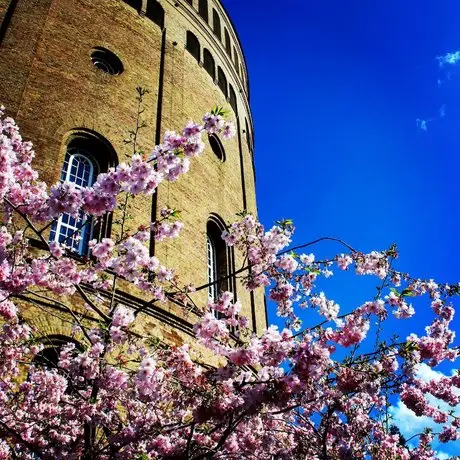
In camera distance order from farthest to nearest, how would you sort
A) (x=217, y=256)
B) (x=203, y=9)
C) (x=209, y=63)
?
(x=203, y=9) → (x=209, y=63) → (x=217, y=256)

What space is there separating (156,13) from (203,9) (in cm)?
374

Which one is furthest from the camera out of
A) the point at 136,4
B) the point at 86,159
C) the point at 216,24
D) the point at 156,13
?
the point at 216,24

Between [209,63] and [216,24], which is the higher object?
[216,24]

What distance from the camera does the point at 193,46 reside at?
684 inches

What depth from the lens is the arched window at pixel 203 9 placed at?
763 inches

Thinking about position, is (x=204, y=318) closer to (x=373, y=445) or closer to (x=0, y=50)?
(x=373, y=445)

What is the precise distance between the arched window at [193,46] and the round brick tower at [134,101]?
4 centimetres

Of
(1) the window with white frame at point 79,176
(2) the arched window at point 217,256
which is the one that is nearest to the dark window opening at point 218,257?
(2) the arched window at point 217,256

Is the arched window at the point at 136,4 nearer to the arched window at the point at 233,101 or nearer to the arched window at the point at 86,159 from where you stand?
the arched window at the point at 233,101

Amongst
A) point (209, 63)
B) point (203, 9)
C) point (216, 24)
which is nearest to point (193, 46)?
point (209, 63)

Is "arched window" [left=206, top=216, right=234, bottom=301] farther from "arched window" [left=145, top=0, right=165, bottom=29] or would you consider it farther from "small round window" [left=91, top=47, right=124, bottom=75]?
"arched window" [left=145, top=0, right=165, bottom=29]

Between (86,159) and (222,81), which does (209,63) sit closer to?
(222,81)

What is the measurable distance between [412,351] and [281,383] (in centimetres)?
164

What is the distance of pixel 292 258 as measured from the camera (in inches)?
263
